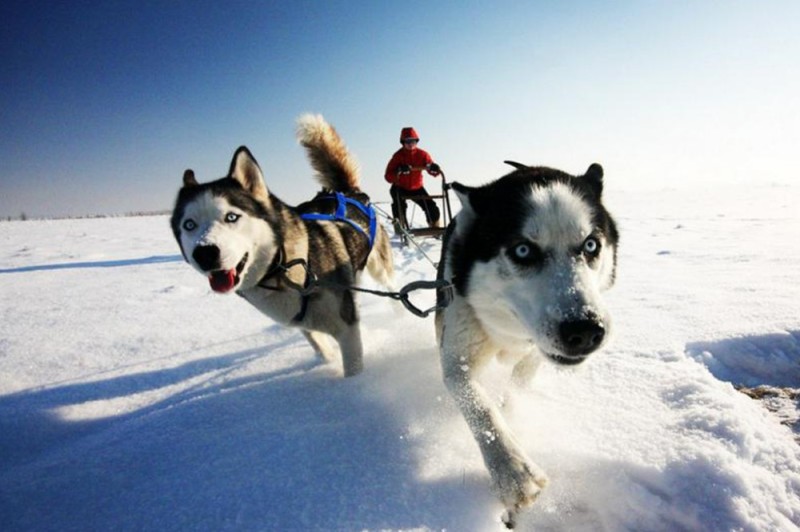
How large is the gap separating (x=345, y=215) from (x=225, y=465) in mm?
1876

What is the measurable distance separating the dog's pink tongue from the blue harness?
780 millimetres

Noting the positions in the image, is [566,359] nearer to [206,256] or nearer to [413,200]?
[206,256]

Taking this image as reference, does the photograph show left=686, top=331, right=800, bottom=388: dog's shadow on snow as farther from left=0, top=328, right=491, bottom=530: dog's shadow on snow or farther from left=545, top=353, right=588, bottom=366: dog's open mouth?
left=0, top=328, right=491, bottom=530: dog's shadow on snow

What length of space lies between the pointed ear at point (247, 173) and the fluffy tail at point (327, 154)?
63.3 inches

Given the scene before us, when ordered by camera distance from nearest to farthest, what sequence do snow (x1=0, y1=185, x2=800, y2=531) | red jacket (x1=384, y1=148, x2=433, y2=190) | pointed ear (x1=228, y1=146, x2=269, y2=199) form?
snow (x1=0, y1=185, x2=800, y2=531) → pointed ear (x1=228, y1=146, x2=269, y2=199) → red jacket (x1=384, y1=148, x2=433, y2=190)

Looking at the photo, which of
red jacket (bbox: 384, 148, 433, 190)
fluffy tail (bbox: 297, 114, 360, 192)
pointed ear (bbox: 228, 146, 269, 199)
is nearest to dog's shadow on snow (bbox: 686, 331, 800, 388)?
pointed ear (bbox: 228, 146, 269, 199)

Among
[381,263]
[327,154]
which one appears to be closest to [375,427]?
[381,263]

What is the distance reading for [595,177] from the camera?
5.94 ft

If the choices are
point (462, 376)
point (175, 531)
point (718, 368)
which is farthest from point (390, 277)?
point (175, 531)

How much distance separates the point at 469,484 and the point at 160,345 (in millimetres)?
2501

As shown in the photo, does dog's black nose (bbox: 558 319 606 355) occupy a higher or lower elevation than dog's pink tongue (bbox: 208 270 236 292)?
lower

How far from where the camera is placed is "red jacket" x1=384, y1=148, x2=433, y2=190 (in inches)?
285

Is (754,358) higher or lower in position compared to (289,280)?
lower

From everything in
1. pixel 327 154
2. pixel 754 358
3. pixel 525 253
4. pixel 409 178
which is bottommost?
pixel 754 358
